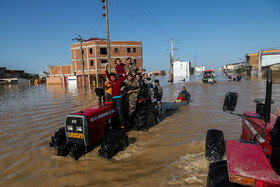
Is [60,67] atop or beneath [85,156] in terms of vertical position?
atop

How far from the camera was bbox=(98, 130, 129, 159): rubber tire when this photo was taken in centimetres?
411

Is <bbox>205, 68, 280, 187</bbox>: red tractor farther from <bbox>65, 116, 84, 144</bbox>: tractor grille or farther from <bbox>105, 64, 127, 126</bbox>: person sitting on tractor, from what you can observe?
<bbox>105, 64, 127, 126</bbox>: person sitting on tractor

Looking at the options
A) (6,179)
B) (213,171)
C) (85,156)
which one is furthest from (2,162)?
(213,171)

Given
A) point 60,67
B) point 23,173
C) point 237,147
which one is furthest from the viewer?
point 60,67

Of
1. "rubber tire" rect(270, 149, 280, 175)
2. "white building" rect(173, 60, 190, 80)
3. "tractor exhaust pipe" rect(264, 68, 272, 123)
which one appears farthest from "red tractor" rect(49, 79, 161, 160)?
"white building" rect(173, 60, 190, 80)

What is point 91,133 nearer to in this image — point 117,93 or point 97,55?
point 117,93

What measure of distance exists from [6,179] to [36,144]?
187cm

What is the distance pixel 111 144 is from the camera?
4148 millimetres

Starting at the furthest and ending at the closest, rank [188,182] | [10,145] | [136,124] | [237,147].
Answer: [136,124], [10,145], [188,182], [237,147]

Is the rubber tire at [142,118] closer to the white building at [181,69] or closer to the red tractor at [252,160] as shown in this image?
the red tractor at [252,160]

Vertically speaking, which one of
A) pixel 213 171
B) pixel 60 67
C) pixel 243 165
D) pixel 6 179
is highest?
pixel 60 67

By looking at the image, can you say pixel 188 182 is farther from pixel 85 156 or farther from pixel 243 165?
pixel 85 156

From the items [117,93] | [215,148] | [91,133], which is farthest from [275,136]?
[117,93]

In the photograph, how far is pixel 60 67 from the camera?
4572 centimetres
